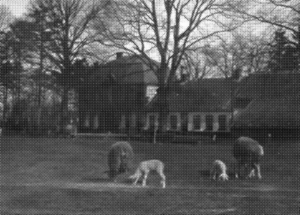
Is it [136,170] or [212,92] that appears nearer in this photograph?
[136,170]

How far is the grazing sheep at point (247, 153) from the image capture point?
3.19 m

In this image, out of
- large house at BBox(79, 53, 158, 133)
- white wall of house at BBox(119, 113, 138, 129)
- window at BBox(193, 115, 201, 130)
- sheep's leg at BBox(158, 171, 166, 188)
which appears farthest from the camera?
window at BBox(193, 115, 201, 130)

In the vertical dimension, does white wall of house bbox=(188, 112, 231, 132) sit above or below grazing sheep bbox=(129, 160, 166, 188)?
above

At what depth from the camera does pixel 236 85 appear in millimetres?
3859

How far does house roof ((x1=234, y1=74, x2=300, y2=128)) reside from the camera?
10.4ft

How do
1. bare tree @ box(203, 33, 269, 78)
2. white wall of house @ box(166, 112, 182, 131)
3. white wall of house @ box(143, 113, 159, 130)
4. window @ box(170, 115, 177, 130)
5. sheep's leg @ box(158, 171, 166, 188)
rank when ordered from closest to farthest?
sheep's leg @ box(158, 171, 166, 188), bare tree @ box(203, 33, 269, 78), white wall of house @ box(143, 113, 159, 130), white wall of house @ box(166, 112, 182, 131), window @ box(170, 115, 177, 130)

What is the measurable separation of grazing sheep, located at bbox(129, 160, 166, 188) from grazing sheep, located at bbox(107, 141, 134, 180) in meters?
0.20

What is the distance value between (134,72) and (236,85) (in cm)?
87

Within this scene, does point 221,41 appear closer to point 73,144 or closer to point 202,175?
point 202,175

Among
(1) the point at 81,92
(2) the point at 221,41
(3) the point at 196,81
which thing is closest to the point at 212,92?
(3) the point at 196,81

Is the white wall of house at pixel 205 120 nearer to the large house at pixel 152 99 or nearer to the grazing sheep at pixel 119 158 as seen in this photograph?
the large house at pixel 152 99

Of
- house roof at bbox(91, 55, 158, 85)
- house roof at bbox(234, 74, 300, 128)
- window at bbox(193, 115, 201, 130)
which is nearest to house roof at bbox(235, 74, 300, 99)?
Result: house roof at bbox(234, 74, 300, 128)

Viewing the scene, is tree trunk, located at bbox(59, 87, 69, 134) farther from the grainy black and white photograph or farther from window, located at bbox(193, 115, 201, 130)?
window, located at bbox(193, 115, 201, 130)

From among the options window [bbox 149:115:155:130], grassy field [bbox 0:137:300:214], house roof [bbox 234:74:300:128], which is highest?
house roof [bbox 234:74:300:128]
